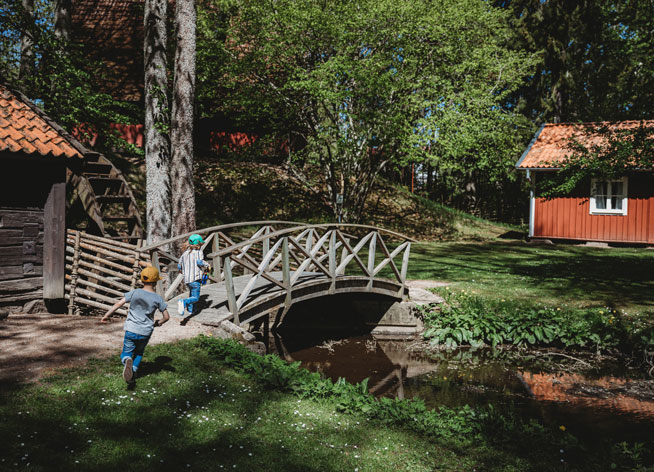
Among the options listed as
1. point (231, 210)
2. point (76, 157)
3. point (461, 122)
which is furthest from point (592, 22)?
point (76, 157)

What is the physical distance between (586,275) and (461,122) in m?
6.06

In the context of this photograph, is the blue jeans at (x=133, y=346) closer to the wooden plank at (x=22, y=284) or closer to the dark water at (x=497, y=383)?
the dark water at (x=497, y=383)

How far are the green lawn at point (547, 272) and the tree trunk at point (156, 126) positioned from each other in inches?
285

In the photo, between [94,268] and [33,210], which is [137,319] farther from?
[33,210]

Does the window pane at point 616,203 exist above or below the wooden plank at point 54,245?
above

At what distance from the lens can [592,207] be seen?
21.6 metres

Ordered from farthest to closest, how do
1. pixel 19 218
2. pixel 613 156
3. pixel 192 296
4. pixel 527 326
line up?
pixel 613 156, pixel 527 326, pixel 19 218, pixel 192 296

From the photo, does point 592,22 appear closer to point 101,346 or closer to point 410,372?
point 410,372

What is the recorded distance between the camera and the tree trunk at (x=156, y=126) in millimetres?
11234

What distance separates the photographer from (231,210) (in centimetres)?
2145

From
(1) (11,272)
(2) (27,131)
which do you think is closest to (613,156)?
(2) (27,131)

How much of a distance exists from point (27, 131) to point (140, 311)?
18.3 ft

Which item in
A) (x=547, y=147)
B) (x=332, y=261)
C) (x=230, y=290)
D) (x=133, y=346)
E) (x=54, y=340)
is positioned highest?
(x=547, y=147)

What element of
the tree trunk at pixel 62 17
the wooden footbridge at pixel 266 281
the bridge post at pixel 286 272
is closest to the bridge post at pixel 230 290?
the wooden footbridge at pixel 266 281
